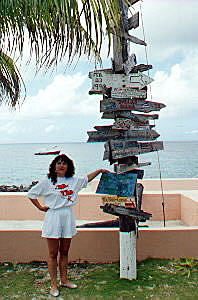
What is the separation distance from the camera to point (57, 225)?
3609 millimetres

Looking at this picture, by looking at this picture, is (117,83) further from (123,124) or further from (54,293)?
(54,293)

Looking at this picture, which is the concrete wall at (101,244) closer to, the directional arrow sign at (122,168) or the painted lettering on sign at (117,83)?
the directional arrow sign at (122,168)

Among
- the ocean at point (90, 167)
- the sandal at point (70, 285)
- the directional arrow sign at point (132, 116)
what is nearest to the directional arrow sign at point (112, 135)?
the directional arrow sign at point (132, 116)

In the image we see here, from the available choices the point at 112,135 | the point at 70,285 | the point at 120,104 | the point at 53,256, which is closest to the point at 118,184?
the point at 112,135

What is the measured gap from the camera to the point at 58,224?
3617 mm

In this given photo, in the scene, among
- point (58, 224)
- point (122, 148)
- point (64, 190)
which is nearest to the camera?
point (58, 224)

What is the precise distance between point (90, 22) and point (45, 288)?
2783 mm

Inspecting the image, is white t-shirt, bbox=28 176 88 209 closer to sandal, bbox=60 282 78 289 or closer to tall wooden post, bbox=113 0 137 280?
tall wooden post, bbox=113 0 137 280

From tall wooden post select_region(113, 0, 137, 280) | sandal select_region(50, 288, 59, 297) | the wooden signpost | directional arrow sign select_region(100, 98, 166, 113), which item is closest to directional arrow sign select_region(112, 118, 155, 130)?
the wooden signpost

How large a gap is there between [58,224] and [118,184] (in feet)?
2.64

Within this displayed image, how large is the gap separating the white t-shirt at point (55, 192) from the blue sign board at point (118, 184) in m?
0.43

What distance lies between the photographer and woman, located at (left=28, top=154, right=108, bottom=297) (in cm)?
363

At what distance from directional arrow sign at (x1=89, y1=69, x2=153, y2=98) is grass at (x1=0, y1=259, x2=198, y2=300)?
2.01 metres

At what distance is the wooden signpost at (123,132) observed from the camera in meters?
4.00
